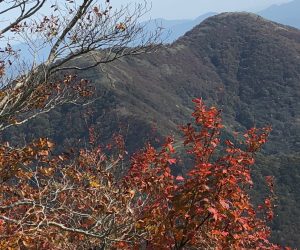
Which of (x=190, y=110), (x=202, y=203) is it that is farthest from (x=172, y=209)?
(x=190, y=110)

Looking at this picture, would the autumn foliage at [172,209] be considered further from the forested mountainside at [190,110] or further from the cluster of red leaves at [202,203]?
the forested mountainside at [190,110]

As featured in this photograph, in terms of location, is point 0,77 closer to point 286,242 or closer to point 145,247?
point 145,247

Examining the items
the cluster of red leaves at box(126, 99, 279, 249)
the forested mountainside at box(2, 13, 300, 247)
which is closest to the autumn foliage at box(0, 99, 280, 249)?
the cluster of red leaves at box(126, 99, 279, 249)

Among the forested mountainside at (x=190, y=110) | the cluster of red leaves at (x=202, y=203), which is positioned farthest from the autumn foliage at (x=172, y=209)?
the forested mountainside at (x=190, y=110)

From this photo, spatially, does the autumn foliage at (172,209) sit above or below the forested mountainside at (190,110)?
above

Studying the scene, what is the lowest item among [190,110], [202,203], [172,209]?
[190,110]

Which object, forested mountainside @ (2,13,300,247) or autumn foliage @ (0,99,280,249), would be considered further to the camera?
forested mountainside @ (2,13,300,247)

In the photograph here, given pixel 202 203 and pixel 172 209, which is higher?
pixel 202 203

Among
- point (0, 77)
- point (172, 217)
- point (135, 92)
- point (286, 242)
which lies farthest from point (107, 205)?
point (135, 92)

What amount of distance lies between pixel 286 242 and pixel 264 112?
105m

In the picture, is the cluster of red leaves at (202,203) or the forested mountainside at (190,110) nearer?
the cluster of red leaves at (202,203)

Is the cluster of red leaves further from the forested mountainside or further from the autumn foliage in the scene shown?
the forested mountainside

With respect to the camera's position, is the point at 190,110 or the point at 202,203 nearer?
the point at 202,203

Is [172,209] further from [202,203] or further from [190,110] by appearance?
[190,110]
